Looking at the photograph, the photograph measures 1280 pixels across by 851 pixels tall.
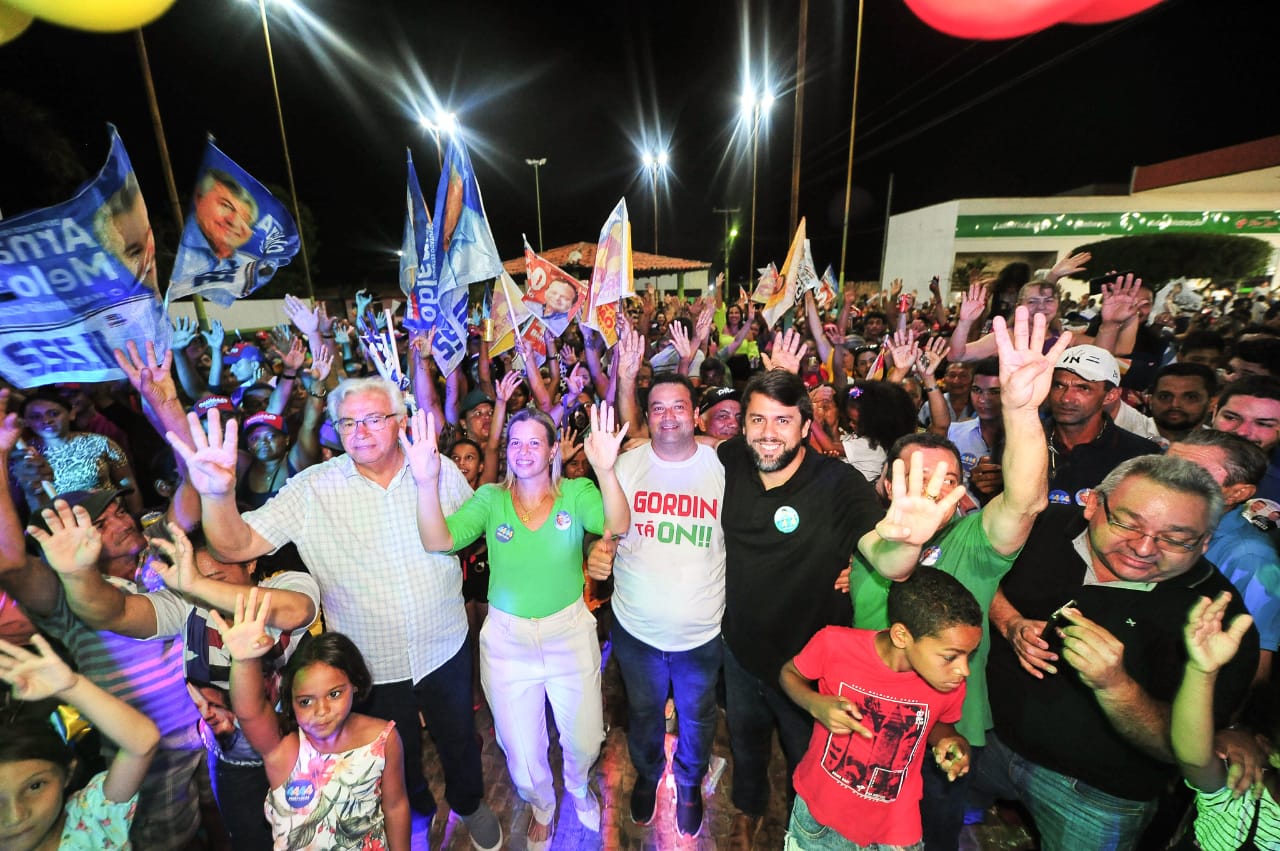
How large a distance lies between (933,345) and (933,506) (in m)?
3.54

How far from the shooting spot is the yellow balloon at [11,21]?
5.27 meters

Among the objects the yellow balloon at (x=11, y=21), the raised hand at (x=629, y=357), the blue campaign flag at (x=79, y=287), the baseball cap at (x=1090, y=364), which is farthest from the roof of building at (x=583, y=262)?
the baseball cap at (x=1090, y=364)

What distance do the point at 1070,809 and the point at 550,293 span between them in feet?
17.9

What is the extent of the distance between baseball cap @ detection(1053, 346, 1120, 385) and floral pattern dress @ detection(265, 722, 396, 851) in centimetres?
412

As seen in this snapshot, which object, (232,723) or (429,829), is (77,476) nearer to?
(232,723)

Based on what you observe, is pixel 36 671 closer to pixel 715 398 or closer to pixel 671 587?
pixel 671 587

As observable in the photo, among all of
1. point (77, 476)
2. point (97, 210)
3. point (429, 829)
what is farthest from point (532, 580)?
point (97, 210)

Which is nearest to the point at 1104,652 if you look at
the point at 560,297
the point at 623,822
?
the point at 623,822

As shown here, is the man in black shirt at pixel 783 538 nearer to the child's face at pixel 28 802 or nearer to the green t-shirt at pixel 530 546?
the green t-shirt at pixel 530 546

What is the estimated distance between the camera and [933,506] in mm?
2096

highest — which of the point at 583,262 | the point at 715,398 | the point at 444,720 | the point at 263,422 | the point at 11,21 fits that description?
the point at 11,21

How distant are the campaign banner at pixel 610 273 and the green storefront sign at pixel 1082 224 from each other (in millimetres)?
32255

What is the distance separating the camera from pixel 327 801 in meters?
2.29

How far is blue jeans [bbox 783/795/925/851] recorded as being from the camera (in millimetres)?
2168
